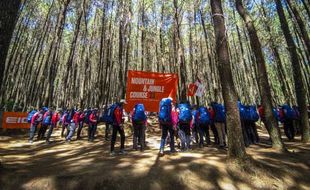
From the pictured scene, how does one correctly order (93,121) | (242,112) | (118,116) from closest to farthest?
(118,116) < (242,112) < (93,121)

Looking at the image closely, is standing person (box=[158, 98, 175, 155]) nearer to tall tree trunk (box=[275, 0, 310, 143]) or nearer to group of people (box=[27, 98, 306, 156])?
group of people (box=[27, 98, 306, 156])

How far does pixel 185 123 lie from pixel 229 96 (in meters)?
2.48

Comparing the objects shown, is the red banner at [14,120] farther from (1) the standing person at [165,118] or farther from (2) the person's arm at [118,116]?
(1) the standing person at [165,118]

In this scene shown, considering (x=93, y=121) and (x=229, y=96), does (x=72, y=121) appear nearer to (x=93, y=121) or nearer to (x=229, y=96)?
(x=93, y=121)

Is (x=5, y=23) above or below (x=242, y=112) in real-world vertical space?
above

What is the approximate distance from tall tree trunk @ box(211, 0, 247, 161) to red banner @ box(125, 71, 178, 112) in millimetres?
5223

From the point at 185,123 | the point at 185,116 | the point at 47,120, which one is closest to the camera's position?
the point at 185,116

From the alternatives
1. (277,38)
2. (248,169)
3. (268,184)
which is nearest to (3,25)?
(248,169)

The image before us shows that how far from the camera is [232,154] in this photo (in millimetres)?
5867

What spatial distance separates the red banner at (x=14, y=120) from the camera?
1575cm

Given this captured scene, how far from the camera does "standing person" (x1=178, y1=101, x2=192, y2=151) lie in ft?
26.4

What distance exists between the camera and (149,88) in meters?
11.5

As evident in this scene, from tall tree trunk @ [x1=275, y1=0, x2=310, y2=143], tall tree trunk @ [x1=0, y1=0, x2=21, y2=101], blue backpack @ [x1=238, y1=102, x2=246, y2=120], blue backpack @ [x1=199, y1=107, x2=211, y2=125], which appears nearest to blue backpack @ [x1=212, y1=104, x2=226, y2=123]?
blue backpack @ [x1=199, y1=107, x2=211, y2=125]

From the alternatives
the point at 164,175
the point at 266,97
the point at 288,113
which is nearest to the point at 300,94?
the point at 288,113
